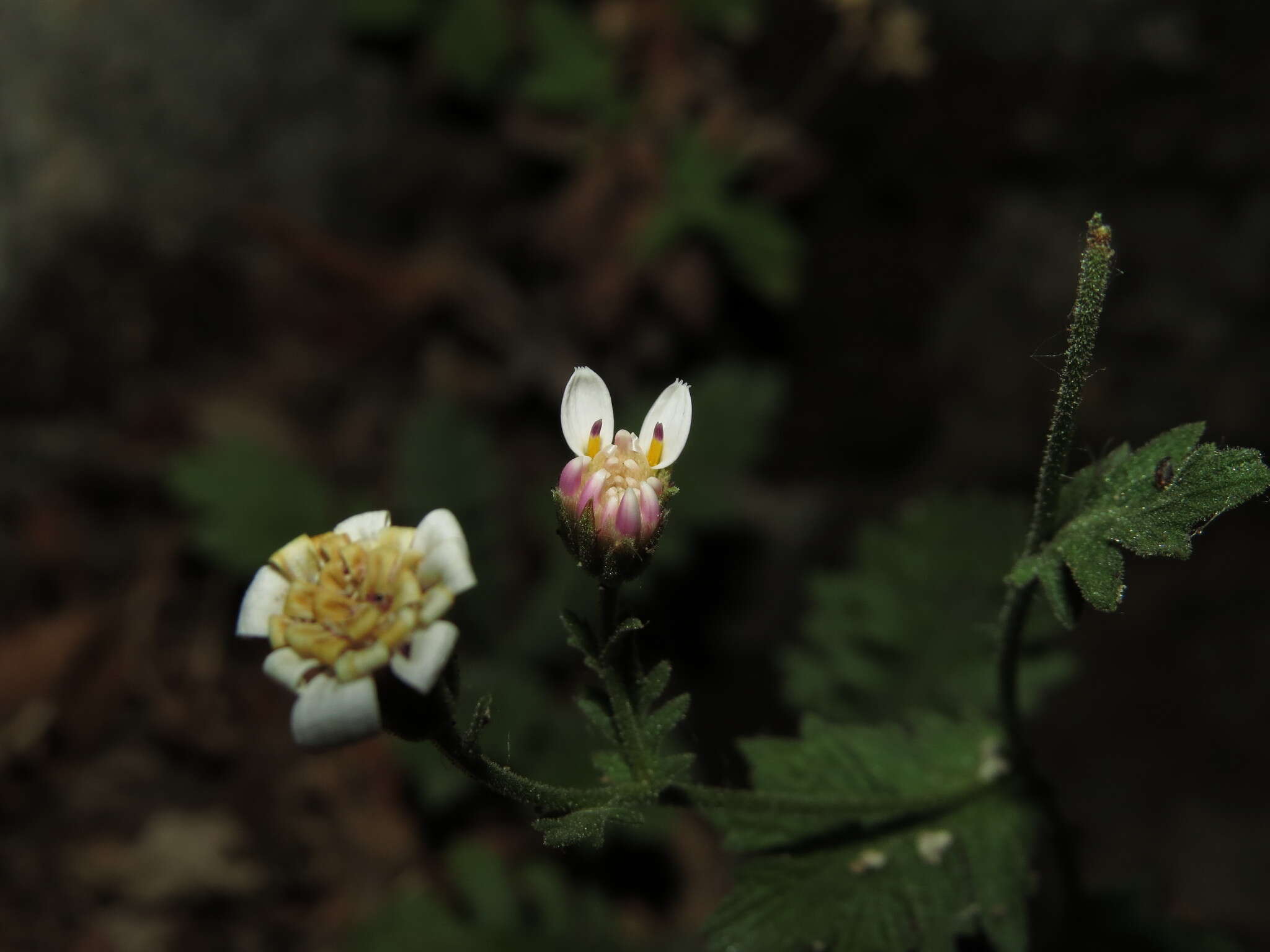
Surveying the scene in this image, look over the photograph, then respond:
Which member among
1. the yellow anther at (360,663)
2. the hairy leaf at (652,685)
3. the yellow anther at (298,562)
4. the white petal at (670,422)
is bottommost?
the hairy leaf at (652,685)

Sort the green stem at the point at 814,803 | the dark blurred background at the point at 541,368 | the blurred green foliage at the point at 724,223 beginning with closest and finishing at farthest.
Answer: the green stem at the point at 814,803 < the dark blurred background at the point at 541,368 < the blurred green foliage at the point at 724,223

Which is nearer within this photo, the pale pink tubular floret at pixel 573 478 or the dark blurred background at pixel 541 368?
the pale pink tubular floret at pixel 573 478

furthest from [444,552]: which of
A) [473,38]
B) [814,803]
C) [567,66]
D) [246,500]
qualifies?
[473,38]

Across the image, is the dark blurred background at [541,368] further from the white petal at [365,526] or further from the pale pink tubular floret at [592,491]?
the white petal at [365,526]

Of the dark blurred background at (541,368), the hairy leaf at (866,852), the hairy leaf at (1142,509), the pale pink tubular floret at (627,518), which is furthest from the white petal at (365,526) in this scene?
the dark blurred background at (541,368)

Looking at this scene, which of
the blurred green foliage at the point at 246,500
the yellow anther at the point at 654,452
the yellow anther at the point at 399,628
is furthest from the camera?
the blurred green foliage at the point at 246,500
